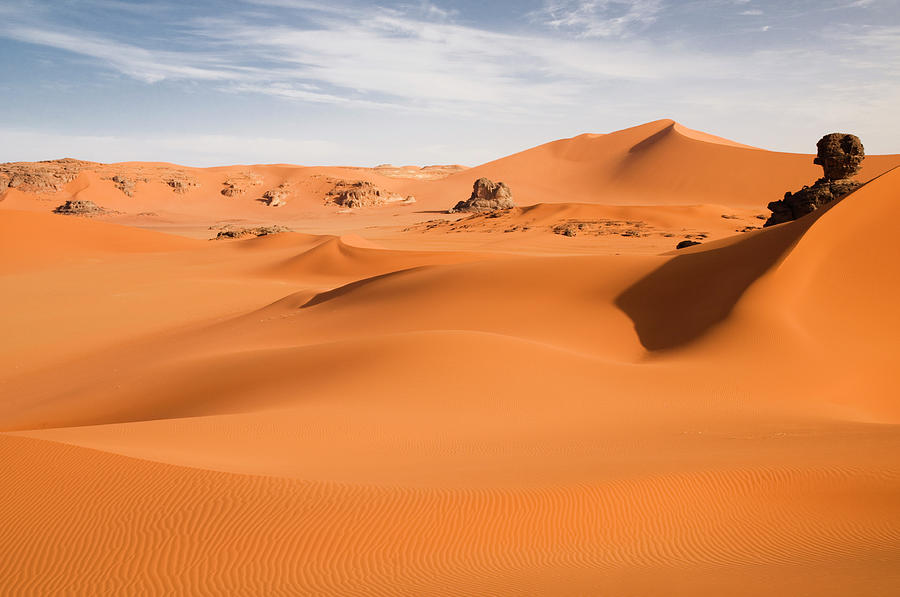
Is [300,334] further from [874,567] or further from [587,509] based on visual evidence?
[874,567]

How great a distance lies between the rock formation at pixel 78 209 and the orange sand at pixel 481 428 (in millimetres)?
38653

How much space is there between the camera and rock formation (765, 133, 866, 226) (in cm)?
2127

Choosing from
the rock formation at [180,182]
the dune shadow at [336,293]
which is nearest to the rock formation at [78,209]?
the rock formation at [180,182]

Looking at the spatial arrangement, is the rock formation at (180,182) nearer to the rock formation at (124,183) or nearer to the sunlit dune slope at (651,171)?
the rock formation at (124,183)

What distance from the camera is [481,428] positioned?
24.7 feet

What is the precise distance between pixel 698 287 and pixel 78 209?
58.9m

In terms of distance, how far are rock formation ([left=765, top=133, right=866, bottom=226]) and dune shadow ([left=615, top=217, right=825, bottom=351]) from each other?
6.84 metres

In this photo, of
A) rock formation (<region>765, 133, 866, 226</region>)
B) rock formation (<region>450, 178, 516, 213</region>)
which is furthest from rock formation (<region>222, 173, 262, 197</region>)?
rock formation (<region>765, 133, 866, 226</region>)

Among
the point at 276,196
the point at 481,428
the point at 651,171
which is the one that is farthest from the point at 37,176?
the point at 481,428

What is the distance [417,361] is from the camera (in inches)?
401

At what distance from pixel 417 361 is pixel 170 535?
20.4 ft

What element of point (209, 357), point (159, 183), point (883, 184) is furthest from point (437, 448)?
point (159, 183)

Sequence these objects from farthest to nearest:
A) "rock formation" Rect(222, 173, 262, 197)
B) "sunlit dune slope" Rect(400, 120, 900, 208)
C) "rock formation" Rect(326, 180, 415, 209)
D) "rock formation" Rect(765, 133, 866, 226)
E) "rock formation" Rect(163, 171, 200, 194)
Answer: "rock formation" Rect(222, 173, 262, 197)
"rock formation" Rect(163, 171, 200, 194)
"rock formation" Rect(326, 180, 415, 209)
"sunlit dune slope" Rect(400, 120, 900, 208)
"rock formation" Rect(765, 133, 866, 226)

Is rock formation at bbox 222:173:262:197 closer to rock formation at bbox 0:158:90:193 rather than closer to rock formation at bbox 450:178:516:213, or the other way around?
rock formation at bbox 0:158:90:193
